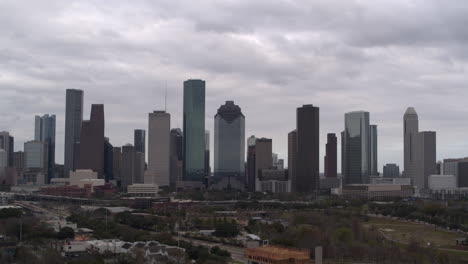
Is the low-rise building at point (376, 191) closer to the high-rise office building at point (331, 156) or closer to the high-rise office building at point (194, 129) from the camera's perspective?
the high-rise office building at point (331, 156)

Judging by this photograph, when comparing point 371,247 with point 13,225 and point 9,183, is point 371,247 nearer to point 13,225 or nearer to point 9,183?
point 13,225

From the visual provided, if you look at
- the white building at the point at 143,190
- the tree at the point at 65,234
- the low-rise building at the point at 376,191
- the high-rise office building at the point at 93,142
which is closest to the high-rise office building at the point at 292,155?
the low-rise building at the point at 376,191

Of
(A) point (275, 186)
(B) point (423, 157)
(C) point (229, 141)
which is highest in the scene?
(C) point (229, 141)

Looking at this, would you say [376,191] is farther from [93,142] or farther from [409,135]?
[93,142]

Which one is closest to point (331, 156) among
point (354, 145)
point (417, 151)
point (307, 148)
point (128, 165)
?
point (354, 145)

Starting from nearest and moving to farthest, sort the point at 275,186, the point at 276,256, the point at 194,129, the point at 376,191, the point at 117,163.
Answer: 1. the point at 276,256
2. the point at 376,191
3. the point at 275,186
4. the point at 194,129
5. the point at 117,163

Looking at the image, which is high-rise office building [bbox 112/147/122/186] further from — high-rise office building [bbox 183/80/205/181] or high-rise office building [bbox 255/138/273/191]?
high-rise office building [bbox 255/138/273/191]
